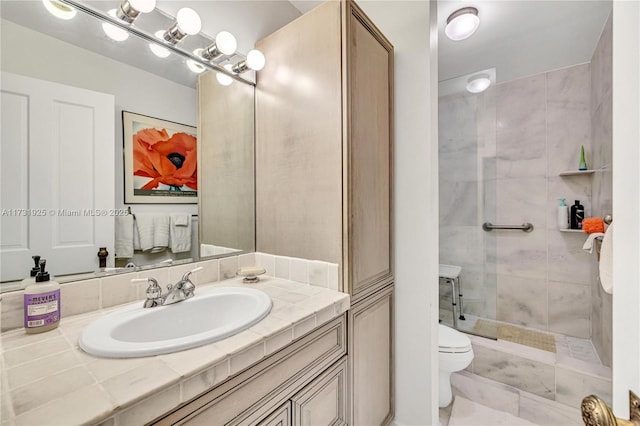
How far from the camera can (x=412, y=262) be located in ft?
4.31

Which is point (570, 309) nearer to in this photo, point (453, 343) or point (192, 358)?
point (453, 343)

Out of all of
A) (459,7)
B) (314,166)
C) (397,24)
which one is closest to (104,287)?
(314,166)

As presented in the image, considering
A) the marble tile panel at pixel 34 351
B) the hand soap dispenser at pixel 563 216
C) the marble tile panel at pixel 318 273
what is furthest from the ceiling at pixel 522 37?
the marble tile panel at pixel 34 351

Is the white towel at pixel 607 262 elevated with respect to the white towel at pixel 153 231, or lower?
lower

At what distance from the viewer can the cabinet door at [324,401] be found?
2.75 ft

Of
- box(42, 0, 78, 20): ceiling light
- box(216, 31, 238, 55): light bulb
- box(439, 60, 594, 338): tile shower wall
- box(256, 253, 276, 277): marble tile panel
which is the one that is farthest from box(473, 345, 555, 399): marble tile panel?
box(42, 0, 78, 20): ceiling light

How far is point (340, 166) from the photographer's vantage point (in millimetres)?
1062

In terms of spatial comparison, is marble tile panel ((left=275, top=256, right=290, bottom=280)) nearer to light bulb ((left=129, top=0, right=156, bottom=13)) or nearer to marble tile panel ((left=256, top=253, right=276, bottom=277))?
marble tile panel ((left=256, top=253, right=276, bottom=277))

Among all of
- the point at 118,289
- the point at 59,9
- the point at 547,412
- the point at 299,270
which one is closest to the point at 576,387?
the point at 547,412

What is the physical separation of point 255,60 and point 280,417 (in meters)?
1.46

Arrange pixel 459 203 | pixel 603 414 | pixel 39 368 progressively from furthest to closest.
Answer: pixel 459 203
pixel 39 368
pixel 603 414

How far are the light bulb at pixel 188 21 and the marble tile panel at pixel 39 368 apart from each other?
113 cm

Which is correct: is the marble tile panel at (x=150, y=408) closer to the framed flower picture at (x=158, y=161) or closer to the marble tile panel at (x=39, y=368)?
the marble tile panel at (x=39, y=368)
